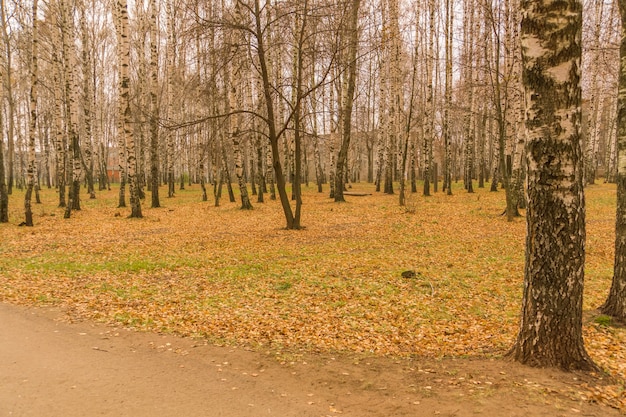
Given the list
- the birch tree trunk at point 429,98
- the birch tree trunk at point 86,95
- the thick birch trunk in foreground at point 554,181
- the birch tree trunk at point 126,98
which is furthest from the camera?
the birch tree trunk at point 86,95

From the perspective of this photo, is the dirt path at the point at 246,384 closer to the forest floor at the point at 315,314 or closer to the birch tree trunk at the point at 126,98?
the forest floor at the point at 315,314

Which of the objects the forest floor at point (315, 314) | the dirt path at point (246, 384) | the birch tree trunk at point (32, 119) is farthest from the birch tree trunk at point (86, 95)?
the dirt path at point (246, 384)

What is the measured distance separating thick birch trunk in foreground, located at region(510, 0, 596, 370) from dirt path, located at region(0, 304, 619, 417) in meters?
0.56

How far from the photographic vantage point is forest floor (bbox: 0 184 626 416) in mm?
4227

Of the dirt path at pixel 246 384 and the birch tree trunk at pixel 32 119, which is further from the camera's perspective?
the birch tree trunk at pixel 32 119

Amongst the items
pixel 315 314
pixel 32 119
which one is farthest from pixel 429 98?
pixel 315 314

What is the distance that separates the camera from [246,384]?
4.51 metres

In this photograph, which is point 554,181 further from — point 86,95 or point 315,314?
point 86,95

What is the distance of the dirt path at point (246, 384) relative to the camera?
12.9ft

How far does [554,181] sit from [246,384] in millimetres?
3827

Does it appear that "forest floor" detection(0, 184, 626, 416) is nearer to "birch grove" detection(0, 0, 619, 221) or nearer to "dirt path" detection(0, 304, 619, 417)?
"dirt path" detection(0, 304, 619, 417)

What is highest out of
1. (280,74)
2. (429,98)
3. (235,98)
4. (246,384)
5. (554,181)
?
(280,74)

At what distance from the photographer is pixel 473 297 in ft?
25.2

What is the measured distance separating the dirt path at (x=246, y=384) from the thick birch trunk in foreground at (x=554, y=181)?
0.56m
